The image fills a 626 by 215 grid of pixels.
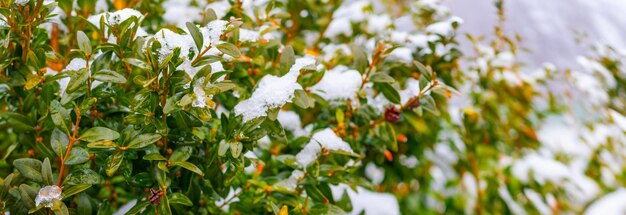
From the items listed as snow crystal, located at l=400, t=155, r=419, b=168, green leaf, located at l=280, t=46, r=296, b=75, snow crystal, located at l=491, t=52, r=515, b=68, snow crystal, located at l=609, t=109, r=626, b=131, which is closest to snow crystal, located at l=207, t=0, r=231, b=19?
green leaf, located at l=280, t=46, r=296, b=75

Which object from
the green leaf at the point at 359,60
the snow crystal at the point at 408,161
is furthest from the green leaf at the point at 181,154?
the snow crystal at the point at 408,161

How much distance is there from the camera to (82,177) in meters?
0.62

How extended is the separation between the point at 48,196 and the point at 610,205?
158cm

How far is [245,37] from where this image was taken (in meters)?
0.78

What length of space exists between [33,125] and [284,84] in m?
0.38

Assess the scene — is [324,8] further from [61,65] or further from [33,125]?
[33,125]

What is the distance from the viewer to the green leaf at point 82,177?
0.62 metres

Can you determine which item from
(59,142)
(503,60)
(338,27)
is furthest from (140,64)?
(503,60)

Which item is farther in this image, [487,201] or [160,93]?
[487,201]

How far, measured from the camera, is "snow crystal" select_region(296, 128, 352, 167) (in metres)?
0.79

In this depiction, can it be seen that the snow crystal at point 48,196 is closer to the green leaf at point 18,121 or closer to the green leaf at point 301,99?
the green leaf at point 18,121

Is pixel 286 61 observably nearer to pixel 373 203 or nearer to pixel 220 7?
pixel 220 7

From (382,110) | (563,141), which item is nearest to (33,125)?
(382,110)

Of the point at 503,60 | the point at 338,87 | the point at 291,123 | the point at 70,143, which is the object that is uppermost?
the point at 70,143
